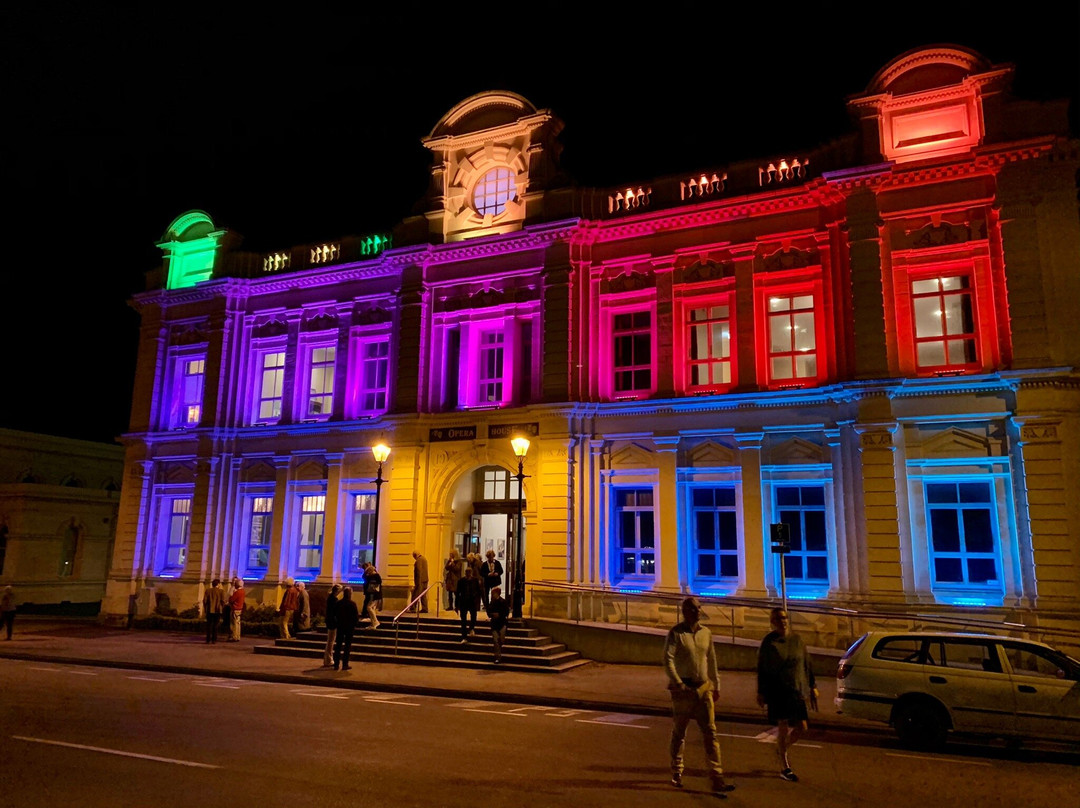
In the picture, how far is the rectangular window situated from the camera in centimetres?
2702

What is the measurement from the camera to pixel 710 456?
65.6 feet

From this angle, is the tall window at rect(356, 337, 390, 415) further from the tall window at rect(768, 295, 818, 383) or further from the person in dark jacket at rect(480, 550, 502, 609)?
the tall window at rect(768, 295, 818, 383)

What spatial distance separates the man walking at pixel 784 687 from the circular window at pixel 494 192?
17.9m

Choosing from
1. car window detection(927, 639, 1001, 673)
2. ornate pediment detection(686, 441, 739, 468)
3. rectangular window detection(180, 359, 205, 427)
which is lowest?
car window detection(927, 639, 1001, 673)

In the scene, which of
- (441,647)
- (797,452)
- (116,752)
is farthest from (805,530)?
(116,752)

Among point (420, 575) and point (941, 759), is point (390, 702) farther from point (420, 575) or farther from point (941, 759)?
point (941, 759)

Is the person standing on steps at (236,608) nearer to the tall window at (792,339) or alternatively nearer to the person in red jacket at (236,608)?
the person in red jacket at (236,608)

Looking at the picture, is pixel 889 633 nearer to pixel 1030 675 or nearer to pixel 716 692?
pixel 1030 675

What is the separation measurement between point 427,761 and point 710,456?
13205 mm

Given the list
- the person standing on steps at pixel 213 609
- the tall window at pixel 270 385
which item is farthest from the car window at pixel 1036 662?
the tall window at pixel 270 385

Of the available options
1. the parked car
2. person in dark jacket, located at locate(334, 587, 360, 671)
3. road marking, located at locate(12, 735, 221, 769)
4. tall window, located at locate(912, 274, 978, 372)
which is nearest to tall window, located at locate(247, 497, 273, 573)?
person in dark jacket, located at locate(334, 587, 360, 671)

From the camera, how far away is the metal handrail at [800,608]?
15008 mm

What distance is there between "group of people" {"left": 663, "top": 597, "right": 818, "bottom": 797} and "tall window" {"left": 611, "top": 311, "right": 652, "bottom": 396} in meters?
13.0

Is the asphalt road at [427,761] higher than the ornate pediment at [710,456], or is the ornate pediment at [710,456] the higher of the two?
the ornate pediment at [710,456]
